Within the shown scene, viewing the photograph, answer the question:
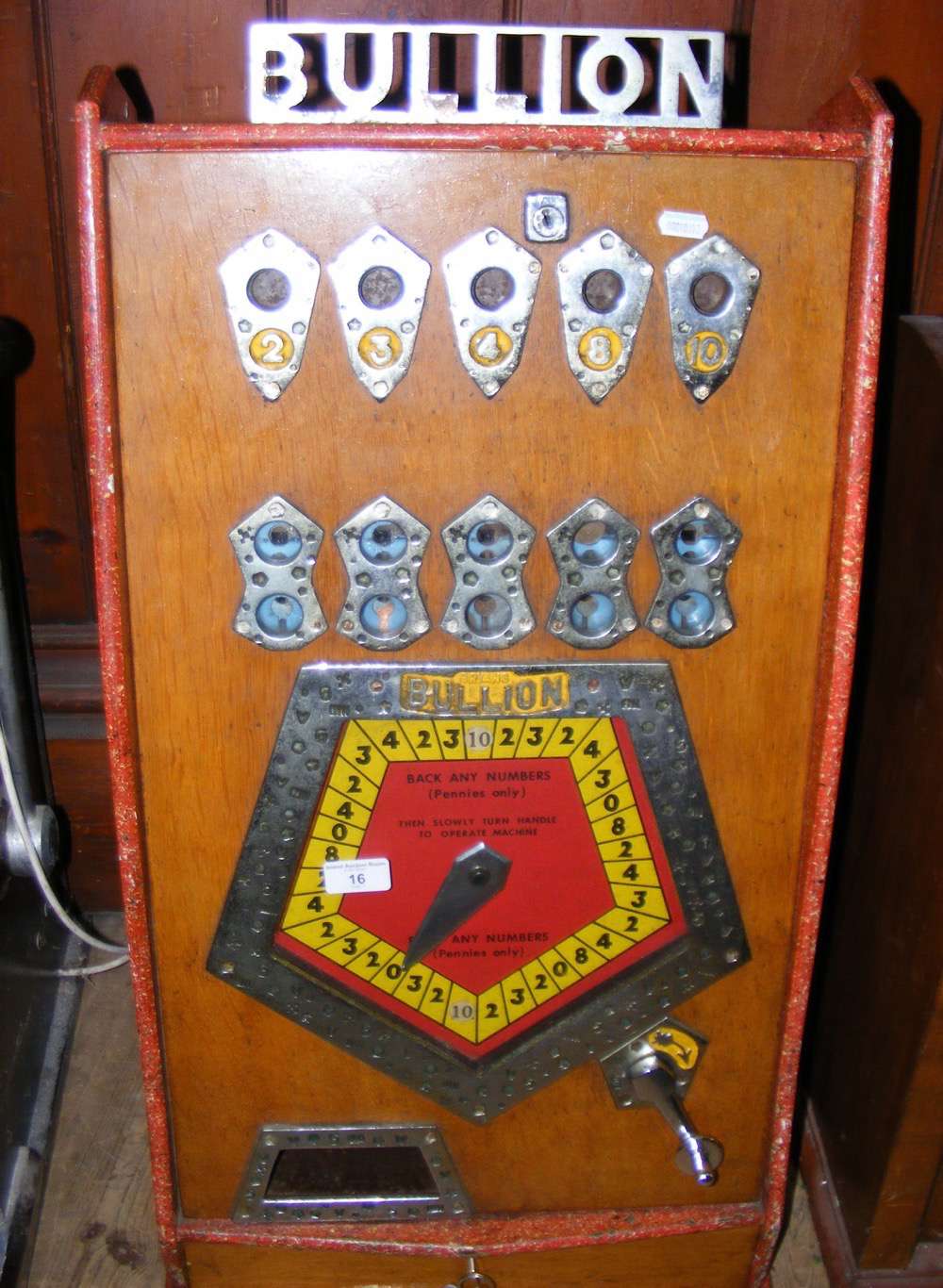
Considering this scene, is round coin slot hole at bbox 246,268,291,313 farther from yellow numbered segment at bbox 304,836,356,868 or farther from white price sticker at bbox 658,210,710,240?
yellow numbered segment at bbox 304,836,356,868

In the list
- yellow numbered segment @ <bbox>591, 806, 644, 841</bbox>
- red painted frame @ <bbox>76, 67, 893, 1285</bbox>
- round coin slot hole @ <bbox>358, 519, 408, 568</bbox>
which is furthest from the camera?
yellow numbered segment @ <bbox>591, 806, 644, 841</bbox>

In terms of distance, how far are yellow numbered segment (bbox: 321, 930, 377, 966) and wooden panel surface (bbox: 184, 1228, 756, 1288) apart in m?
0.38

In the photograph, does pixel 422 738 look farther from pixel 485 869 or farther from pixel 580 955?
pixel 580 955

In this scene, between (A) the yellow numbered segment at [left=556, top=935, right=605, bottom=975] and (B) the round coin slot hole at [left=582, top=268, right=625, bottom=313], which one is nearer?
(B) the round coin slot hole at [left=582, top=268, right=625, bottom=313]

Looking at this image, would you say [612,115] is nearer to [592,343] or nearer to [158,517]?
[592,343]

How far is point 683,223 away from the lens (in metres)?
0.96

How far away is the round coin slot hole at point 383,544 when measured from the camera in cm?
103

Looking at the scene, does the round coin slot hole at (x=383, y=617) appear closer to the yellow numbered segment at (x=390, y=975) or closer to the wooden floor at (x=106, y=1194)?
the yellow numbered segment at (x=390, y=975)

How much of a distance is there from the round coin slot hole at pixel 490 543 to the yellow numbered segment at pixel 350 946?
40 centimetres

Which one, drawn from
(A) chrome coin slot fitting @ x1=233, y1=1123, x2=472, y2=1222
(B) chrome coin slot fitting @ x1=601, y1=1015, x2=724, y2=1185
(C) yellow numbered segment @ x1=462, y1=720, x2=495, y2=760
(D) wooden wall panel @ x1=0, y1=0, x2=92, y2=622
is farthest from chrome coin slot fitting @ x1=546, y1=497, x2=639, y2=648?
(D) wooden wall panel @ x1=0, y1=0, x2=92, y2=622

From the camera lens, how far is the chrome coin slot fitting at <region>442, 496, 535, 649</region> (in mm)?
1029

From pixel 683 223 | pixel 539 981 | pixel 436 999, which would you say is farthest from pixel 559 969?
pixel 683 223

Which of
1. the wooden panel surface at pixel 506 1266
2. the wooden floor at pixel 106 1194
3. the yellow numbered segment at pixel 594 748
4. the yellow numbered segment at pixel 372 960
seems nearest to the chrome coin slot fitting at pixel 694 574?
the yellow numbered segment at pixel 594 748

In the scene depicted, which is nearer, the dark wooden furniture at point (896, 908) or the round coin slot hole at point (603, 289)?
the round coin slot hole at point (603, 289)
